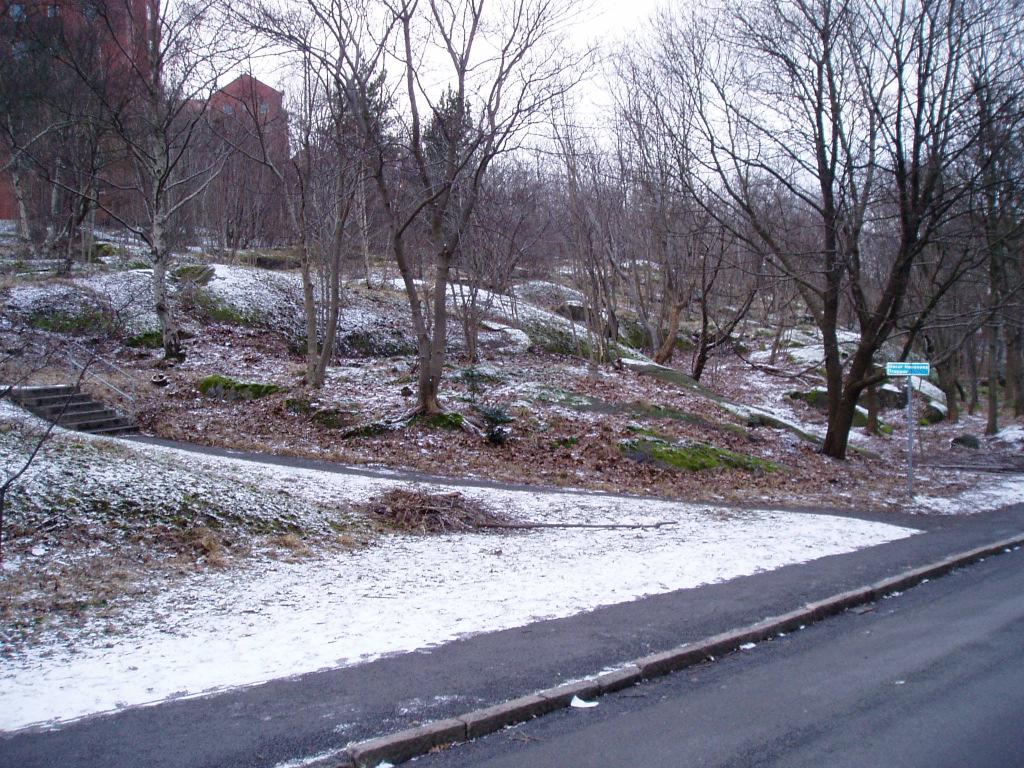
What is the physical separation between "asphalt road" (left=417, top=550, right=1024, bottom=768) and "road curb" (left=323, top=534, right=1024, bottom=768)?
10 centimetres

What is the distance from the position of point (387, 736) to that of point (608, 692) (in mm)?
1797

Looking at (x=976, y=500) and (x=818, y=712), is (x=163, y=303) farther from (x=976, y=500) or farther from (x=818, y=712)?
(x=818, y=712)

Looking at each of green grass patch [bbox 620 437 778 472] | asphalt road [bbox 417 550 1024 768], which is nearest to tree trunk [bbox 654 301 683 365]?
green grass patch [bbox 620 437 778 472]

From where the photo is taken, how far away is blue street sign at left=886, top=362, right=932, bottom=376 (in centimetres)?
1469

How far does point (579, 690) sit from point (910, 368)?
12.0 metres

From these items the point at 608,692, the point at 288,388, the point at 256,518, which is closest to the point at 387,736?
the point at 608,692

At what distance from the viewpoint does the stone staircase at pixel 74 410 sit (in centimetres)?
1502

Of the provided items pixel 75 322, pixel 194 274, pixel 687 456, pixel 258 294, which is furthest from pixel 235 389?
pixel 194 274

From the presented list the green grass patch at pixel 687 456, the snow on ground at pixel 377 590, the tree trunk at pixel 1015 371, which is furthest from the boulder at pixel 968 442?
the snow on ground at pixel 377 590

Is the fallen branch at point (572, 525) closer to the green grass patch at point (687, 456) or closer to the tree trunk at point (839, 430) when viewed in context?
the green grass patch at point (687, 456)

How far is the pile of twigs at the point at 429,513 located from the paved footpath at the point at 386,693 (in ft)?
12.4

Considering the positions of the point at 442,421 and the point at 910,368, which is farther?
the point at 442,421

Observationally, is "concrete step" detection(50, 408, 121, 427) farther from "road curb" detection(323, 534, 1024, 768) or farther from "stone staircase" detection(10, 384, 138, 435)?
"road curb" detection(323, 534, 1024, 768)

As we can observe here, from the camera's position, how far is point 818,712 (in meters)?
5.47
